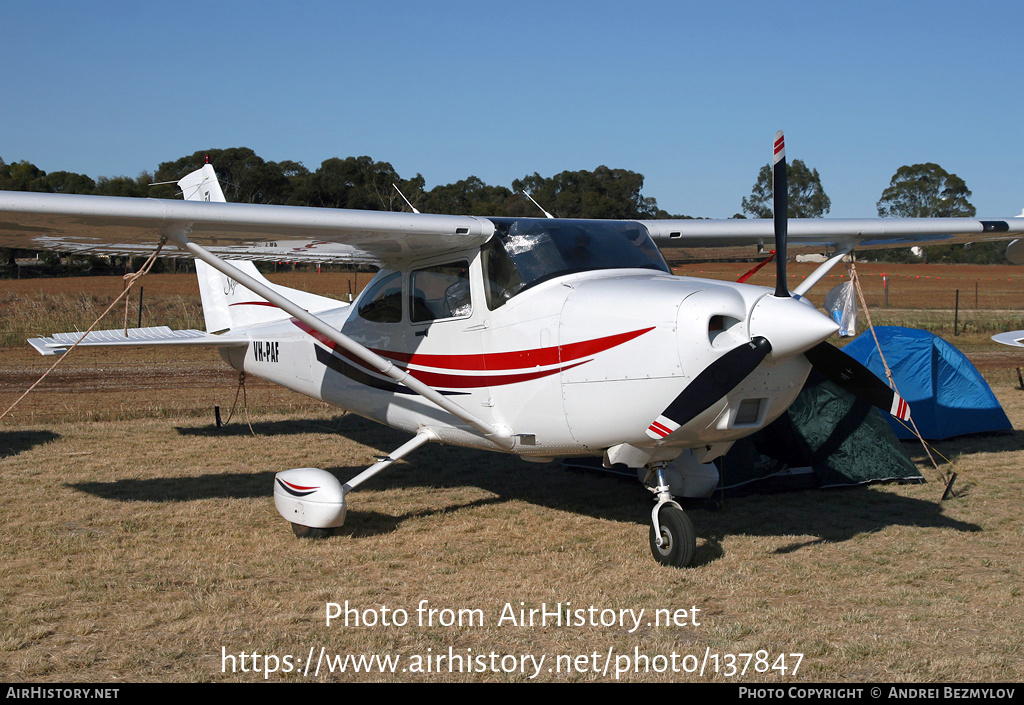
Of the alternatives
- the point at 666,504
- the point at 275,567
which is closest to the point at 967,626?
the point at 666,504

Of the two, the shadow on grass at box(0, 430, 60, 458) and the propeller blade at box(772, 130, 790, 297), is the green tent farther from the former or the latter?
the shadow on grass at box(0, 430, 60, 458)

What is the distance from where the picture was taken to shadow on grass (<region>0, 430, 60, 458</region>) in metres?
9.22

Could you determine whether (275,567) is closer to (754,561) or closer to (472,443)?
(472,443)

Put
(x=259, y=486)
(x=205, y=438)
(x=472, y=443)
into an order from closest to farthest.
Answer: (x=472, y=443), (x=259, y=486), (x=205, y=438)

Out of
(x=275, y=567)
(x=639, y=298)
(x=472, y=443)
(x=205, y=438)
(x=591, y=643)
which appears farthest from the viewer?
(x=205, y=438)

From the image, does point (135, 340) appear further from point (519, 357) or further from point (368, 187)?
point (368, 187)

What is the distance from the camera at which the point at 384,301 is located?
736cm

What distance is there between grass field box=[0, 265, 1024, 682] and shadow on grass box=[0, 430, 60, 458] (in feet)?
0.18

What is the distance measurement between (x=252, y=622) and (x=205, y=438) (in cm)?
608

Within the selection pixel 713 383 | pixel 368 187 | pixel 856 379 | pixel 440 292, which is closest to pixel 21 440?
pixel 440 292

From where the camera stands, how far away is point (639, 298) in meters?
5.19

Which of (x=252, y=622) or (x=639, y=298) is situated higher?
(x=639, y=298)

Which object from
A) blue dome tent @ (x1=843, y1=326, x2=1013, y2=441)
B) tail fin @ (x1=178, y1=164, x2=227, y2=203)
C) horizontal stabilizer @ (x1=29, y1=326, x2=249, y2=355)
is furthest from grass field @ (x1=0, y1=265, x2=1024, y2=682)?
tail fin @ (x1=178, y1=164, x2=227, y2=203)

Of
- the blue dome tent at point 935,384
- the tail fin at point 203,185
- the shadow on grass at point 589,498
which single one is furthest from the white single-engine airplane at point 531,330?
the tail fin at point 203,185
